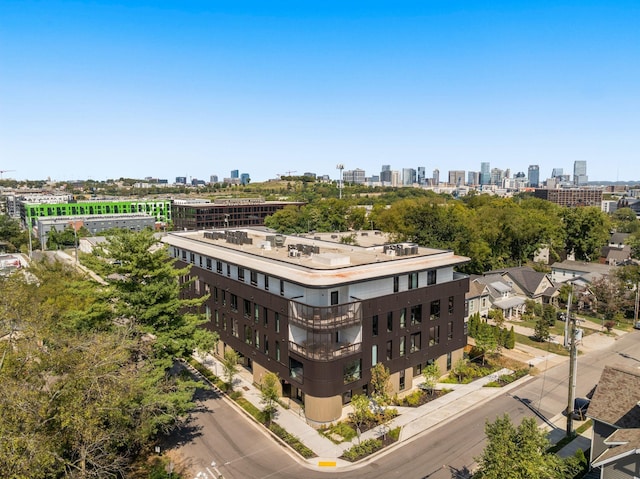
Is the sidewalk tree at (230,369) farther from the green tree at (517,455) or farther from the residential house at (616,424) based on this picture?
the residential house at (616,424)

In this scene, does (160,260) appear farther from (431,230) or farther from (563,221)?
(563,221)

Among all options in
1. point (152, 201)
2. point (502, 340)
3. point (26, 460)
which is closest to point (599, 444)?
point (502, 340)

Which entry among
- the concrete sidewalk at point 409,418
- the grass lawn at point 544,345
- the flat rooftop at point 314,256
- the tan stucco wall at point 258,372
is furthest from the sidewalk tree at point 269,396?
the grass lawn at point 544,345

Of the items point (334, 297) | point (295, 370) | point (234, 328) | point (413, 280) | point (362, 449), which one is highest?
point (413, 280)

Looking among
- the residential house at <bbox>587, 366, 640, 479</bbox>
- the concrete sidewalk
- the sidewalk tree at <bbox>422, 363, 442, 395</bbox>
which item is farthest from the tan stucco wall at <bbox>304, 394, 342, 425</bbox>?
the residential house at <bbox>587, 366, 640, 479</bbox>

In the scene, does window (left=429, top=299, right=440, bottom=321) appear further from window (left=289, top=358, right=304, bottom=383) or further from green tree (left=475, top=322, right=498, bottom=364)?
window (left=289, top=358, right=304, bottom=383)

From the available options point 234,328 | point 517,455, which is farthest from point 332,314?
point 517,455

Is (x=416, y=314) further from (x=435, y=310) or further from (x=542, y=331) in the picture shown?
(x=542, y=331)
